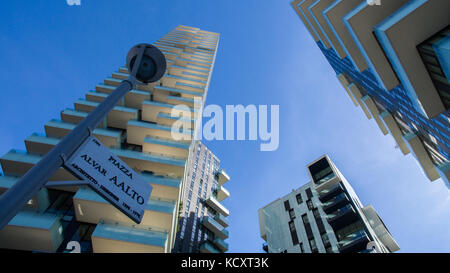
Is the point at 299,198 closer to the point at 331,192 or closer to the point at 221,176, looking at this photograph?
the point at 331,192

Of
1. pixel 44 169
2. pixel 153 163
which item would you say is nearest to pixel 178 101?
pixel 153 163

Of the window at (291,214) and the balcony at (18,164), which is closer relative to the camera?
the balcony at (18,164)

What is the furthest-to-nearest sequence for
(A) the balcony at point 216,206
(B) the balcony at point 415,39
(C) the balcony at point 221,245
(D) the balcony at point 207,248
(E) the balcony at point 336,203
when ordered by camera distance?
(A) the balcony at point 216,206 → (E) the balcony at point 336,203 → (C) the balcony at point 221,245 → (D) the balcony at point 207,248 → (B) the balcony at point 415,39

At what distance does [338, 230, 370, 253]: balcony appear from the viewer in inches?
1227

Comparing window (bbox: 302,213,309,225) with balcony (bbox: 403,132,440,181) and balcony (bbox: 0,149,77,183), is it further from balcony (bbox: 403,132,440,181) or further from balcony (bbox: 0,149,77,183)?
balcony (bbox: 0,149,77,183)

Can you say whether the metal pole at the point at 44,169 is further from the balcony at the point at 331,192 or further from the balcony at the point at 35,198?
the balcony at the point at 331,192

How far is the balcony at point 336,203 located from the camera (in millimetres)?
37719

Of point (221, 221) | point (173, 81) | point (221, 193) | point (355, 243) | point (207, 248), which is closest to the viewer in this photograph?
point (173, 81)

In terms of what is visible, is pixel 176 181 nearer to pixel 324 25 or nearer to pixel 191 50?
pixel 324 25

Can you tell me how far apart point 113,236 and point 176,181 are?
5.31 meters

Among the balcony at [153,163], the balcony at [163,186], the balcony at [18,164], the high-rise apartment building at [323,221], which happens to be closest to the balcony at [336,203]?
the high-rise apartment building at [323,221]

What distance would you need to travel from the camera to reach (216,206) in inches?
1587

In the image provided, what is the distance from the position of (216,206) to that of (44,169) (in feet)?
129

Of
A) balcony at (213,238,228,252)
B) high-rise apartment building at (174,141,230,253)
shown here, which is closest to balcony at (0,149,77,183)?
high-rise apartment building at (174,141,230,253)
